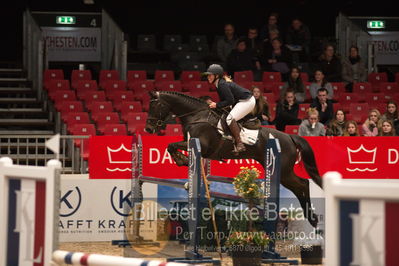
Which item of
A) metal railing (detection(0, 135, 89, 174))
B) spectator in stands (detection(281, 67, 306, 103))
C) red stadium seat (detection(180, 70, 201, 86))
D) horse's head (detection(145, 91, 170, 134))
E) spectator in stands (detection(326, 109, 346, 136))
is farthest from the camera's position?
red stadium seat (detection(180, 70, 201, 86))

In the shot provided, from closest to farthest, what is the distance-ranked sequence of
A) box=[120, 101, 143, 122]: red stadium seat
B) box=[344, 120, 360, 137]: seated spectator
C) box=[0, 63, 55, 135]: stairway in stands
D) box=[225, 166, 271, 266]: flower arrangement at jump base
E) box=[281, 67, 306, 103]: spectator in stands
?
box=[225, 166, 271, 266]: flower arrangement at jump base
box=[344, 120, 360, 137]: seated spectator
box=[120, 101, 143, 122]: red stadium seat
box=[281, 67, 306, 103]: spectator in stands
box=[0, 63, 55, 135]: stairway in stands

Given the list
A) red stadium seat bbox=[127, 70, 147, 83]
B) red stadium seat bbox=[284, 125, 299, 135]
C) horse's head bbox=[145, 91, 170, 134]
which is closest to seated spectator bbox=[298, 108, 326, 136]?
red stadium seat bbox=[284, 125, 299, 135]

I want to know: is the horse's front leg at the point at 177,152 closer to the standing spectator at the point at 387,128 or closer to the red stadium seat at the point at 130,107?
the standing spectator at the point at 387,128

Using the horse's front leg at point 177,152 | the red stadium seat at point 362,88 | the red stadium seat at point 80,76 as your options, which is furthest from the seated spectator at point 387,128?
the red stadium seat at point 80,76

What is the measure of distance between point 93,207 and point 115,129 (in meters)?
2.49

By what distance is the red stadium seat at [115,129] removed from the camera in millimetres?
12648

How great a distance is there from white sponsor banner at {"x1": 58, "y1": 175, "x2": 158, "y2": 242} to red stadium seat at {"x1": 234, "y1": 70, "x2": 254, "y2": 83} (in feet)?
16.7

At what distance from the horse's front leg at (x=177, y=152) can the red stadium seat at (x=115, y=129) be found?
9.05ft

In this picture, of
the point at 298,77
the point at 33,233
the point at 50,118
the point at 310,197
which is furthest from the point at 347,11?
the point at 33,233

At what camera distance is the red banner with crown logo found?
1063 centimetres

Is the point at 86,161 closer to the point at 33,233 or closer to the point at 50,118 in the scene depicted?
the point at 50,118

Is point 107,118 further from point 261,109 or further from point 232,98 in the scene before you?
point 232,98

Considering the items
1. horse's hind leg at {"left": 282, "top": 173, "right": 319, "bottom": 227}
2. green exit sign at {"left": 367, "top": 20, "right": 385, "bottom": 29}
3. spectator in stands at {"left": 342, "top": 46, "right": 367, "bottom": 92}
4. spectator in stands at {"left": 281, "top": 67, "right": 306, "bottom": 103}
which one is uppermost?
green exit sign at {"left": 367, "top": 20, "right": 385, "bottom": 29}

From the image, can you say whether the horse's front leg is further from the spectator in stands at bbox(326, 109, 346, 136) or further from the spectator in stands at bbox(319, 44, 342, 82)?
the spectator in stands at bbox(319, 44, 342, 82)
